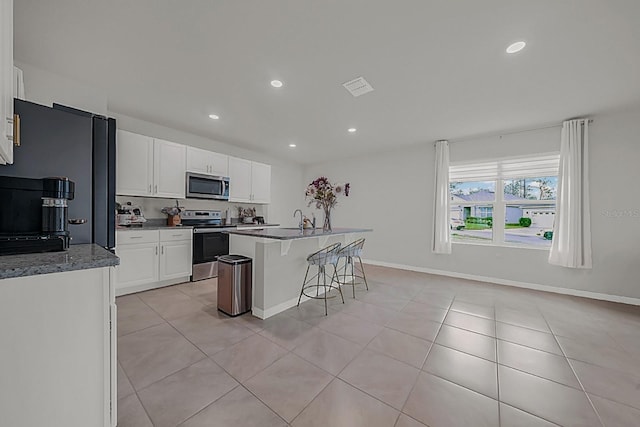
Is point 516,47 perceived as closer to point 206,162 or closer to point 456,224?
point 456,224

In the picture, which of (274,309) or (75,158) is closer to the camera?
(75,158)

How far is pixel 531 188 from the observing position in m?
4.01

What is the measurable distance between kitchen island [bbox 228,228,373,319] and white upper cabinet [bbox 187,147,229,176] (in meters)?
1.77

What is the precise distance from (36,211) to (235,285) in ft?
5.41

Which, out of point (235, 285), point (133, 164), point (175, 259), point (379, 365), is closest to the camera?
point (379, 365)

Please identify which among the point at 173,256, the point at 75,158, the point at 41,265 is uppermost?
the point at 75,158

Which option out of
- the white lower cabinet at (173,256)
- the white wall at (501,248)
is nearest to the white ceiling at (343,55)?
the white wall at (501,248)

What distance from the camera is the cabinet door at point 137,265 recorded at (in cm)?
315

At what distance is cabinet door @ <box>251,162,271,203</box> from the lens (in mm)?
5059

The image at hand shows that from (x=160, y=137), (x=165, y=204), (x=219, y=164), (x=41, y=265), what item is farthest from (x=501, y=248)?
(x=160, y=137)

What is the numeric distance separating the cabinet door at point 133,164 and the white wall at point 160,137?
407 mm

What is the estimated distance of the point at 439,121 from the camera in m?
3.63

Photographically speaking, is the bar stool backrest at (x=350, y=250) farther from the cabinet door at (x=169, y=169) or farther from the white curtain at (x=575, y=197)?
the white curtain at (x=575, y=197)

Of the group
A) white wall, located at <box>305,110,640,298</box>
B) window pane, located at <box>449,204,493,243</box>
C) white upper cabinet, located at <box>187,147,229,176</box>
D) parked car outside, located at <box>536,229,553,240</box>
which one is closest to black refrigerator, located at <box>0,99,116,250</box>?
white upper cabinet, located at <box>187,147,229,176</box>
